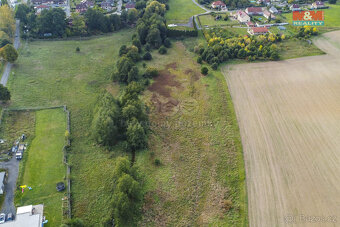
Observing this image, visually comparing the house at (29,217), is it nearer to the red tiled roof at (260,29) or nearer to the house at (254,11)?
the red tiled roof at (260,29)

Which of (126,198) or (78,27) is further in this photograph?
(78,27)

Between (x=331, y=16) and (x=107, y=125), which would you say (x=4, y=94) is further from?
(x=331, y=16)

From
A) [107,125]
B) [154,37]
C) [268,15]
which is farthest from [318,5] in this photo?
[107,125]

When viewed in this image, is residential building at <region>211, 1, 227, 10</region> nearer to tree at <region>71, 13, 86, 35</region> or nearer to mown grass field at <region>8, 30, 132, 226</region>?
mown grass field at <region>8, 30, 132, 226</region>

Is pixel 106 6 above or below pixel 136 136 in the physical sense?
above

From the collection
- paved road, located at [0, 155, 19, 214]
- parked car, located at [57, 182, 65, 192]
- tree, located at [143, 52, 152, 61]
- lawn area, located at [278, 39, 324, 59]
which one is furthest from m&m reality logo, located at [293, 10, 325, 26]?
paved road, located at [0, 155, 19, 214]

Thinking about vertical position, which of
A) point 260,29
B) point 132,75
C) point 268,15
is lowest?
point 132,75
